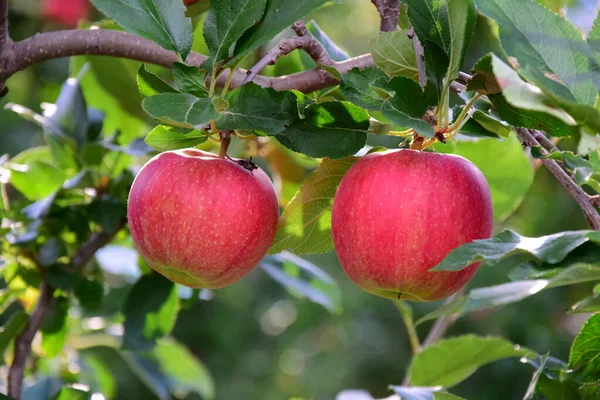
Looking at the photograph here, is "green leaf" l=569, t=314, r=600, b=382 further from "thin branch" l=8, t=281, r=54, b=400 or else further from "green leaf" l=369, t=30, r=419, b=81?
"thin branch" l=8, t=281, r=54, b=400

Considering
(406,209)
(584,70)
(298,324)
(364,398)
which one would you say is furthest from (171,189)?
(298,324)

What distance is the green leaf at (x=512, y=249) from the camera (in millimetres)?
498

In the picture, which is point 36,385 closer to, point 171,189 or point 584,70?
point 171,189

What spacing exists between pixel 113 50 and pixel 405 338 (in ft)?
8.44

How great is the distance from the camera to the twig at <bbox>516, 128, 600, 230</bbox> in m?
0.56

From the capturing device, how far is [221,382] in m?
3.21

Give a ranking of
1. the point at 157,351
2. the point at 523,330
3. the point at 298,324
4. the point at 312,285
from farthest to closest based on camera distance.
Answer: the point at 298,324 → the point at 523,330 → the point at 157,351 → the point at 312,285

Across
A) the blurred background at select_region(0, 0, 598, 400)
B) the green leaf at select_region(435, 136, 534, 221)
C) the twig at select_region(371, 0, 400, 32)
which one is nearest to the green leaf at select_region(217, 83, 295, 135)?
the twig at select_region(371, 0, 400, 32)

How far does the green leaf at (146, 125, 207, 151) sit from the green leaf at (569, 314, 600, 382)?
36 centimetres

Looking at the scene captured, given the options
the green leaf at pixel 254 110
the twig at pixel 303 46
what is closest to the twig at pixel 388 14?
the twig at pixel 303 46

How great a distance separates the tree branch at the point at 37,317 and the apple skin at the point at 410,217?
0.42 meters

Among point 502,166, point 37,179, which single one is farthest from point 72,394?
point 502,166

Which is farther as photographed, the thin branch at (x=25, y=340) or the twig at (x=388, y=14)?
the thin branch at (x=25, y=340)

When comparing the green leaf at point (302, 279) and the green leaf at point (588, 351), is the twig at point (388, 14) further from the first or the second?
the green leaf at point (302, 279)
